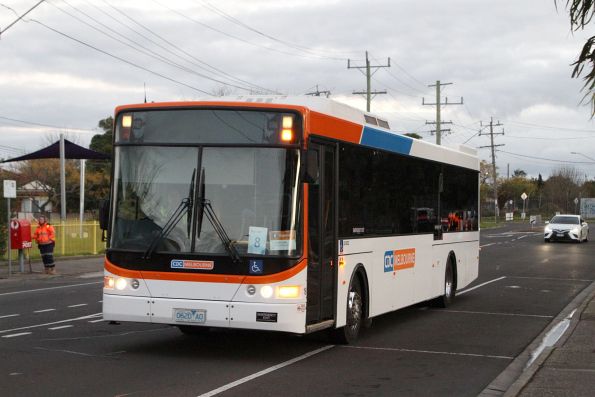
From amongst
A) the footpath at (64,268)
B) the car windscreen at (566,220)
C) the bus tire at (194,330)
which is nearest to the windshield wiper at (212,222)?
the bus tire at (194,330)

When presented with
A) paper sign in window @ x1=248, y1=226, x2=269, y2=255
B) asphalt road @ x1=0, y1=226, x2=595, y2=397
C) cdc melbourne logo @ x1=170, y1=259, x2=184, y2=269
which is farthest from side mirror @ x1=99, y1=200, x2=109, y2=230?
paper sign in window @ x1=248, y1=226, x2=269, y2=255

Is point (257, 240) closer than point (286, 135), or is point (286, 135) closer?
point (257, 240)

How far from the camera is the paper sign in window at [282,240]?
9328 mm

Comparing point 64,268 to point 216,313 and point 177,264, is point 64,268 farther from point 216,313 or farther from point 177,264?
point 216,313

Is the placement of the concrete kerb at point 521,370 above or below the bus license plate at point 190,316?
below

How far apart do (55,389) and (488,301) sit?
1147 cm

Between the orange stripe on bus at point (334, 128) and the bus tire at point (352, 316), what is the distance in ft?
6.17

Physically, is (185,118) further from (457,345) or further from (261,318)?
(457,345)

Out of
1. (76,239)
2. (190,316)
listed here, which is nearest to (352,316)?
(190,316)

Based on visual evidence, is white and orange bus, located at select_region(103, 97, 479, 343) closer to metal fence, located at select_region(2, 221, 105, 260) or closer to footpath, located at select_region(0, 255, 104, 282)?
footpath, located at select_region(0, 255, 104, 282)

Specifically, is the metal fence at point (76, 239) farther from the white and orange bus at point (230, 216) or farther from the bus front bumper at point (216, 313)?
the bus front bumper at point (216, 313)

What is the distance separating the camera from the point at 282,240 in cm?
936

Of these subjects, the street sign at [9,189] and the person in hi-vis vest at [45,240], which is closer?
the street sign at [9,189]

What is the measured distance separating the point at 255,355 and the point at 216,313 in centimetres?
111
